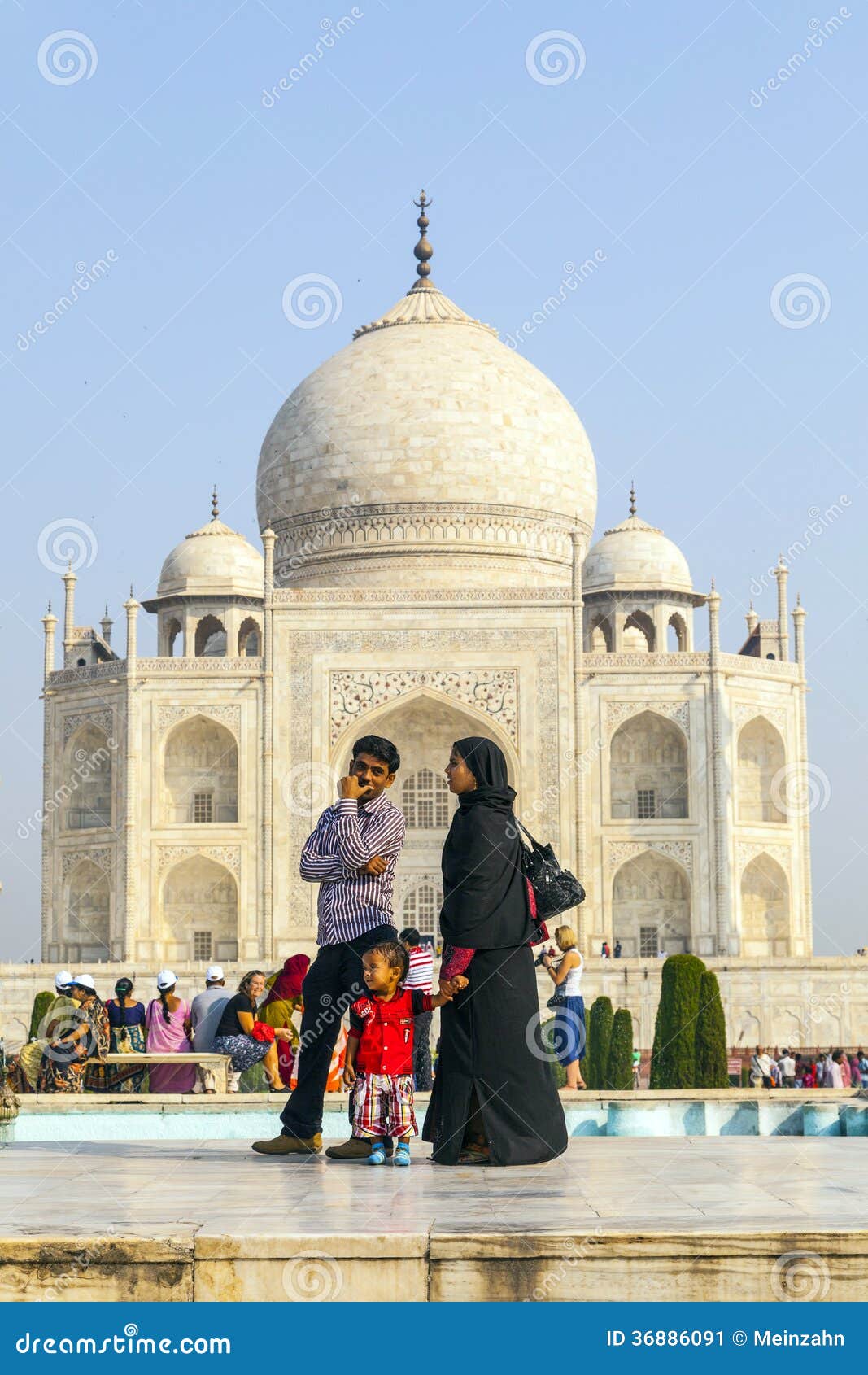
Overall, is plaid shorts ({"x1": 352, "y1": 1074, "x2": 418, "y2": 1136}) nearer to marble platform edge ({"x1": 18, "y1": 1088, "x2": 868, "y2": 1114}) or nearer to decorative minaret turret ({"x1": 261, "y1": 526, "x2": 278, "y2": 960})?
marble platform edge ({"x1": 18, "y1": 1088, "x2": 868, "y2": 1114})

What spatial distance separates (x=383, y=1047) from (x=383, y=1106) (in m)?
0.20

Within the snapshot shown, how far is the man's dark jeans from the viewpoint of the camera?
6.52 m

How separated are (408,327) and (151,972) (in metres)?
12.8

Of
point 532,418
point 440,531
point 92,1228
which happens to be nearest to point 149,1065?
point 92,1228

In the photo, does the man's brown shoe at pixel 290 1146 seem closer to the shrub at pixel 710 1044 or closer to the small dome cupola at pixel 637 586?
the shrub at pixel 710 1044

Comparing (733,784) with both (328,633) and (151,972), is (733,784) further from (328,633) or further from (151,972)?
(151,972)

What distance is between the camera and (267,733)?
26562 millimetres

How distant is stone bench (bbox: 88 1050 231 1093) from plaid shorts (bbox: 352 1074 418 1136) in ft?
11.7

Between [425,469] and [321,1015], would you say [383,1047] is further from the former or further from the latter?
[425,469]

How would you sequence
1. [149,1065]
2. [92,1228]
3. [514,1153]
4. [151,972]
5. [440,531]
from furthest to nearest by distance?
[440,531]
[151,972]
[149,1065]
[514,1153]
[92,1228]

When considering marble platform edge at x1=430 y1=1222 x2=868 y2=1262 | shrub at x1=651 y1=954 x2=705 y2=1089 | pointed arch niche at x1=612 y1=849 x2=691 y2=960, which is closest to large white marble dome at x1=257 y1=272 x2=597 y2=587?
pointed arch niche at x1=612 y1=849 x2=691 y2=960

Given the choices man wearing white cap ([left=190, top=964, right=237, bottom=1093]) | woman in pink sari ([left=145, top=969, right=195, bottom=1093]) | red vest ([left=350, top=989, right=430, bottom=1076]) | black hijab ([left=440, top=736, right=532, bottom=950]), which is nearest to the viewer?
black hijab ([left=440, top=736, right=532, bottom=950])

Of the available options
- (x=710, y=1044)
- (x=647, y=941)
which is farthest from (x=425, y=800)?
(x=710, y=1044)

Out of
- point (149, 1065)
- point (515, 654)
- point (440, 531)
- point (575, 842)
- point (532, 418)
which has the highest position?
point (532, 418)
